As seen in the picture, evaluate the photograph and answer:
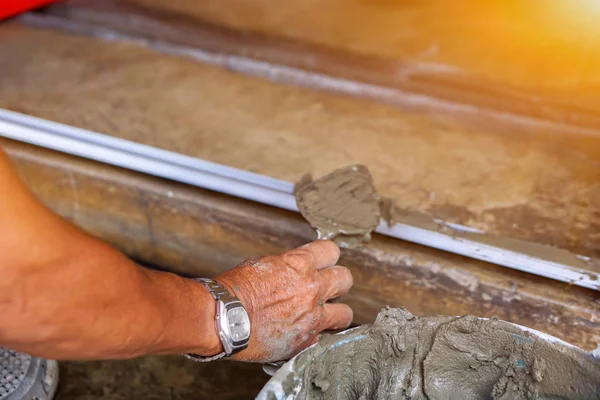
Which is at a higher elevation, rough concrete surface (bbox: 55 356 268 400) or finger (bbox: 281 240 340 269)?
finger (bbox: 281 240 340 269)

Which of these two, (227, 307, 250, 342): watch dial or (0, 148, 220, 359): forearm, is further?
(227, 307, 250, 342): watch dial

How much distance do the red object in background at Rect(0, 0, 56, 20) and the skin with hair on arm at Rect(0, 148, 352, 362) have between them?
2.42 m

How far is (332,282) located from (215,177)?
0.69 metres

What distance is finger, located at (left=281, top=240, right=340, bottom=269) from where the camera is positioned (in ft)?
5.31

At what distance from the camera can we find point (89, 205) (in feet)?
7.88

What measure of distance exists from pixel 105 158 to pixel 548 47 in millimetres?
2089

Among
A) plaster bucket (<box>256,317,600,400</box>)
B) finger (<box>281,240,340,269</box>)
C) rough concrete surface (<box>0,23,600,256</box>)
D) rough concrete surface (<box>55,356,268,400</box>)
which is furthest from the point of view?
rough concrete surface (<box>55,356,268,400</box>)

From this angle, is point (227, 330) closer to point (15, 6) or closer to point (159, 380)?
point (159, 380)

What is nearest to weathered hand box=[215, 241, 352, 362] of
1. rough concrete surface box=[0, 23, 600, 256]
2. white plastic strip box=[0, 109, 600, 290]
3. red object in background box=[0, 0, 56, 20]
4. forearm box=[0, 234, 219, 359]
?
forearm box=[0, 234, 219, 359]

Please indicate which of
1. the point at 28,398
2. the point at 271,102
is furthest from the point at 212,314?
the point at 271,102

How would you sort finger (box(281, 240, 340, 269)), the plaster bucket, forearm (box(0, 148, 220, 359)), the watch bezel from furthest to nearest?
finger (box(281, 240, 340, 269)) < the watch bezel < the plaster bucket < forearm (box(0, 148, 220, 359))

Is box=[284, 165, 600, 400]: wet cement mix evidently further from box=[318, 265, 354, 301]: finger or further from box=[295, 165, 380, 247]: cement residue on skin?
box=[295, 165, 380, 247]: cement residue on skin

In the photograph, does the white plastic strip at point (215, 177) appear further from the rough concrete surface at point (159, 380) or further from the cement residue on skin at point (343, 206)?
the rough concrete surface at point (159, 380)

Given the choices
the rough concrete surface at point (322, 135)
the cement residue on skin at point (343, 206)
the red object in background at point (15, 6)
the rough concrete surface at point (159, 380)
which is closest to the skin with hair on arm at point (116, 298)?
the cement residue on skin at point (343, 206)
